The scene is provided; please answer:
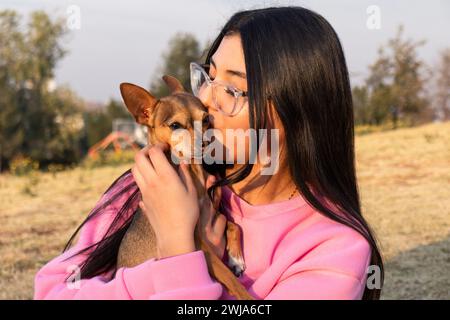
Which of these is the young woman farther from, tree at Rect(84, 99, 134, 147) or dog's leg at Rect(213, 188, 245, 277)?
tree at Rect(84, 99, 134, 147)

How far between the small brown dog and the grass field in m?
3.69

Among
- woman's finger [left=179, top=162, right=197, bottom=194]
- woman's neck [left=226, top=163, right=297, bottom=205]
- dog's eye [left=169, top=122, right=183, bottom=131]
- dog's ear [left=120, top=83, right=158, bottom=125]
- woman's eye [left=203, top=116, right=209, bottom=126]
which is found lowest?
woman's neck [left=226, top=163, right=297, bottom=205]

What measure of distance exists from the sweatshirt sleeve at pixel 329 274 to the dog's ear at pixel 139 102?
1014mm

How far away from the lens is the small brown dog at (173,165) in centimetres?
204

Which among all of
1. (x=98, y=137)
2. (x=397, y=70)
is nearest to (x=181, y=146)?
(x=397, y=70)

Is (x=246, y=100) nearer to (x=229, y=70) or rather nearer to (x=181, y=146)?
(x=229, y=70)

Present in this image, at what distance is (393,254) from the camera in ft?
21.7

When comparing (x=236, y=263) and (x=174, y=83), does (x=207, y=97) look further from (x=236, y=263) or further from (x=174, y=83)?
(x=236, y=263)

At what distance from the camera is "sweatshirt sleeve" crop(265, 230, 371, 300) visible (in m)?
1.99

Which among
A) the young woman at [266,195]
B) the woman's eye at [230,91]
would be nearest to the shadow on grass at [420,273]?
the young woman at [266,195]

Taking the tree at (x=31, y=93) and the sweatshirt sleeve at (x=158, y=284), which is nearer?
the sweatshirt sleeve at (x=158, y=284)

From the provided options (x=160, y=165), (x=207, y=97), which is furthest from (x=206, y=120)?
(x=160, y=165)

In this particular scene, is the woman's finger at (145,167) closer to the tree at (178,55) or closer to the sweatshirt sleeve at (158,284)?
the sweatshirt sleeve at (158,284)

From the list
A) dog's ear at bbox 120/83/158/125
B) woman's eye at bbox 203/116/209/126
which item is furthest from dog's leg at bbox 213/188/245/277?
dog's ear at bbox 120/83/158/125
